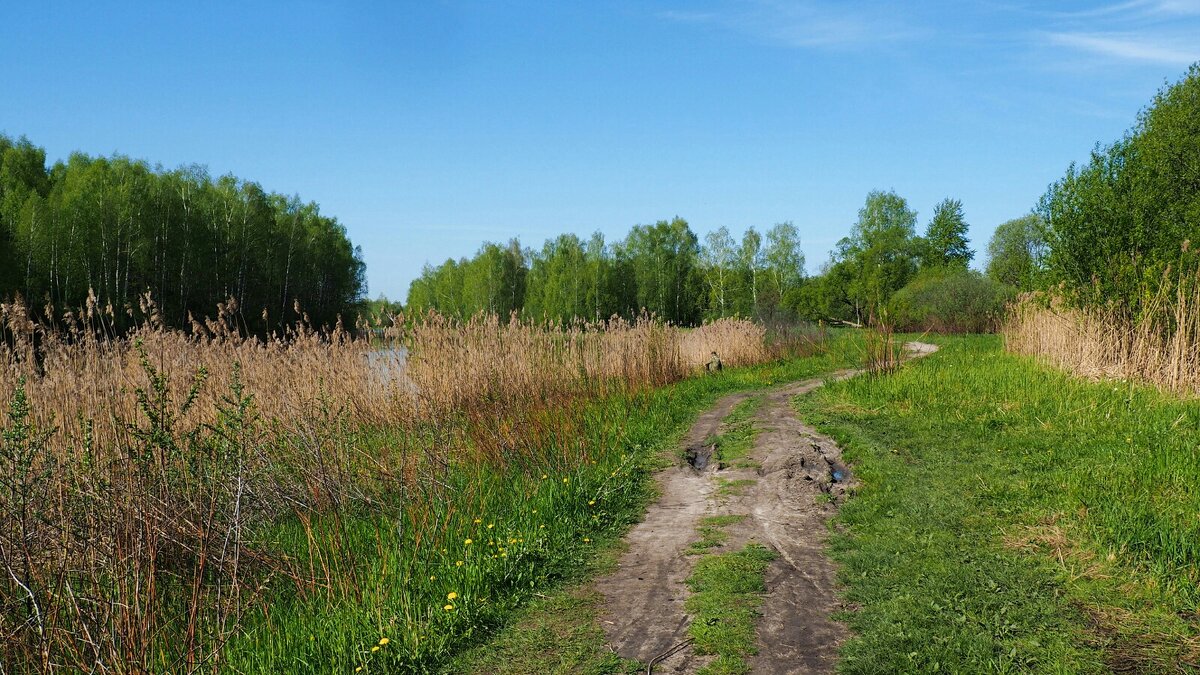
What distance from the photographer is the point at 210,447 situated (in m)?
4.51

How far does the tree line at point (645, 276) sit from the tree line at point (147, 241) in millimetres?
11598

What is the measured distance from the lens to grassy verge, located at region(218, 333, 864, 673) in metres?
3.95

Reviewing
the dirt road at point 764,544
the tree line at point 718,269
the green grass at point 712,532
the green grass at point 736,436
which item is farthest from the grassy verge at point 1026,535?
the tree line at point 718,269

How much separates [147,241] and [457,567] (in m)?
35.7

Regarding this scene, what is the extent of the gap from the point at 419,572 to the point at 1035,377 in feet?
33.8

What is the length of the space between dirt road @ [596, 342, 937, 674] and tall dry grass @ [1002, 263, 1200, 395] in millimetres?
5375

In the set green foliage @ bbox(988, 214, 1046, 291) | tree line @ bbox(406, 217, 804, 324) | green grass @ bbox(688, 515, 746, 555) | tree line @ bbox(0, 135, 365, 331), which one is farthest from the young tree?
green grass @ bbox(688, 515, 746, 555)

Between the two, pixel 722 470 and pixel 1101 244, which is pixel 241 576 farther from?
pixel 1101 244

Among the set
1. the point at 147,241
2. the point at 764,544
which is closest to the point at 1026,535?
the point at 764,544

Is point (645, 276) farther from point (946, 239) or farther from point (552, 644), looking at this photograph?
point (552, 644)

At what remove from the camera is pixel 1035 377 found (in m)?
11.3

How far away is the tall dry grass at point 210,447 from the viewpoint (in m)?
3.62

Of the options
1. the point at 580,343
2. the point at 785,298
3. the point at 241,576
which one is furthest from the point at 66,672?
the point at 785,298

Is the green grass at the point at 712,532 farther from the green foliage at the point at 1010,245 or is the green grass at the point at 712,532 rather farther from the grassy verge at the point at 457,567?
the green foliage at the point at 1010,245
